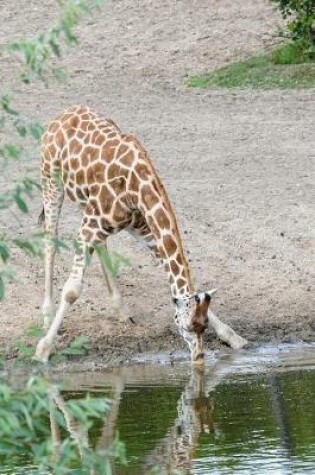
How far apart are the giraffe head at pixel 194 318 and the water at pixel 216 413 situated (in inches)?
6.4

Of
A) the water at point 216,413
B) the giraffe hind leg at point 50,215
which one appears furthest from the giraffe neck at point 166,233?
the giraffe hind leg at point 50,215

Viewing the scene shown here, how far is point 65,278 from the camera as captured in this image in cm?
1188

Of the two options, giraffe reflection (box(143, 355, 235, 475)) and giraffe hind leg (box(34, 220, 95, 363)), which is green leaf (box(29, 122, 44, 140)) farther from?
giraffe hind leg (box(34, 220, 95, 363))

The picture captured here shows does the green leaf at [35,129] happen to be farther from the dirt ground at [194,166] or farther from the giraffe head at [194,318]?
the dirt ground at [194,166]

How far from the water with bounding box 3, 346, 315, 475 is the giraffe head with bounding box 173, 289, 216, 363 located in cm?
16

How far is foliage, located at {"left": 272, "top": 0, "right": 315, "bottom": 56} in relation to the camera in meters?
17.9

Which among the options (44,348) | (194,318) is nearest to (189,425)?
(194,318)

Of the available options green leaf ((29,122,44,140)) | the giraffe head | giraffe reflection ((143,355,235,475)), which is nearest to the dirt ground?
the giraffe head

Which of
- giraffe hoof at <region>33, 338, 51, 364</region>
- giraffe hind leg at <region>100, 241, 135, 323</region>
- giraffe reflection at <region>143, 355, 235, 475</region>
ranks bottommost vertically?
giraffe reflection at <region>143, 355, 235, 475</region>

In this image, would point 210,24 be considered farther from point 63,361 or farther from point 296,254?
point 63,361

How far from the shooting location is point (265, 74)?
→ 60.0 feet

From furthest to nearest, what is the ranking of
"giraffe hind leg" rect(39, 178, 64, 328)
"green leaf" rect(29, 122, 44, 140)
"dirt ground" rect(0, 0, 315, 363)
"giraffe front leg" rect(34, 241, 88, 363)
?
"dirt ground" rect(0, 0, 315, 363)
"giraffe hind leg" rect(39, 178, 64, 328)
"giraffe front leg" rect(34, 241, 88, 363)
"green leaf" rect(29, 122, 44, 140)

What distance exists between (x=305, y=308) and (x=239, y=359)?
127 centimetres

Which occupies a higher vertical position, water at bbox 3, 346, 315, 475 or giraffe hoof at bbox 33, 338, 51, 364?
giraffe hoof at bbox 33, 338, 51, 364
